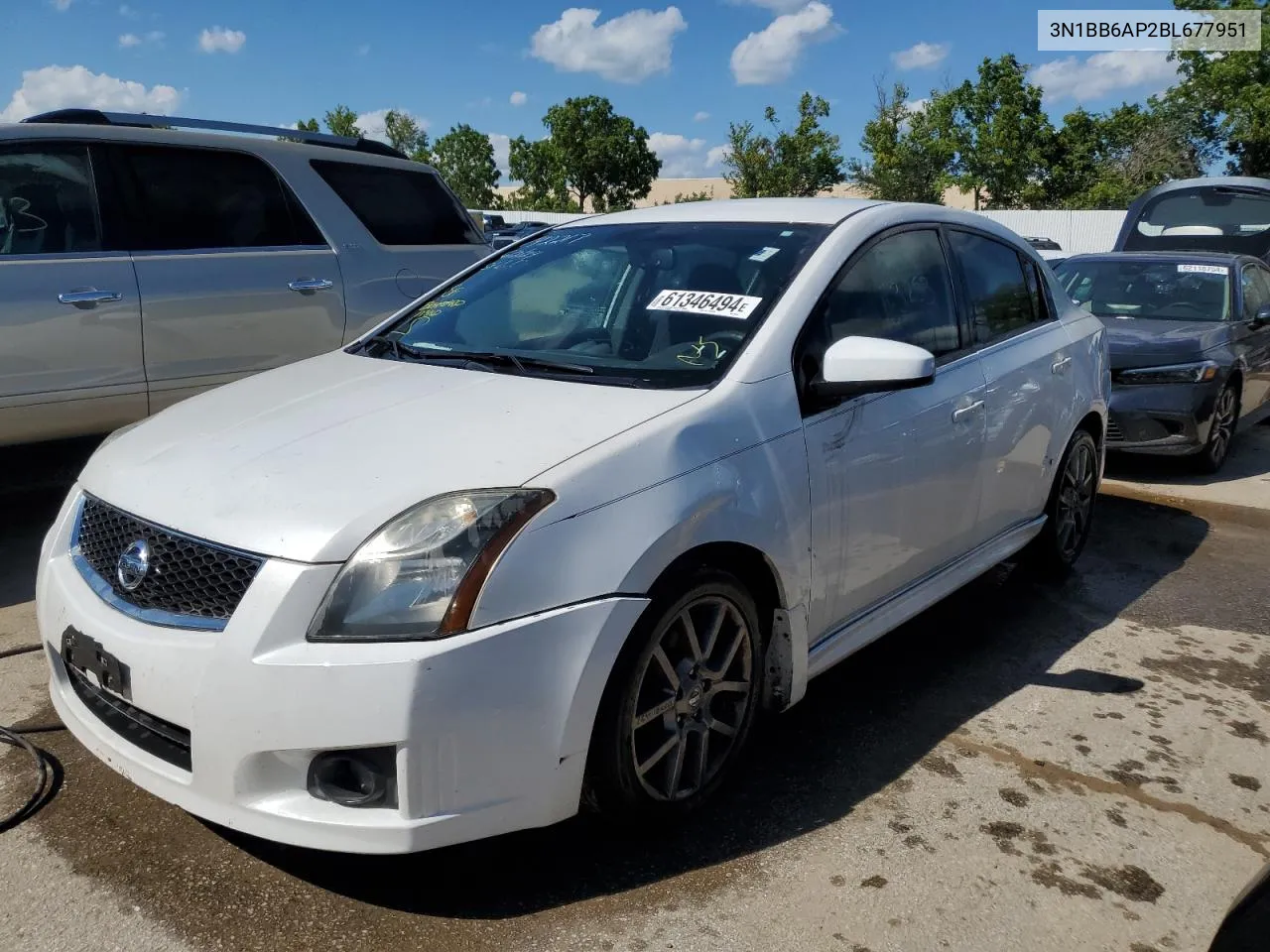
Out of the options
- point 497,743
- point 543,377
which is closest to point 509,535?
point 497,743

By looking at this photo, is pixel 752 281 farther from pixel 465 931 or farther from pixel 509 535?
pixel 465 931

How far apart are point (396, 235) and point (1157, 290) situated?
5726mm

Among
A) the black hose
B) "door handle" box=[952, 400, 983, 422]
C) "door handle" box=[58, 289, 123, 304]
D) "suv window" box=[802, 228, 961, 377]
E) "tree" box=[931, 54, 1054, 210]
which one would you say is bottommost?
the black hose

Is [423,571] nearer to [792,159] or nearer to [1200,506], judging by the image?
[1200,506]

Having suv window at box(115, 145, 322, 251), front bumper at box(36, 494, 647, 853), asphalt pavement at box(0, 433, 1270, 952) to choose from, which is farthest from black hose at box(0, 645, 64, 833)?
suv window at box(115, 145, 322, 251)

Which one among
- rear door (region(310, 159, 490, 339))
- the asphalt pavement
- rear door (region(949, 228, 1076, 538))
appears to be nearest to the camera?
the asphalt pavement

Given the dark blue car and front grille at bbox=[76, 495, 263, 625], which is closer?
front grille at bbox=[76, 495, 263, 625]

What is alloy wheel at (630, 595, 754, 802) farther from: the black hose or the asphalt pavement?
the black hose

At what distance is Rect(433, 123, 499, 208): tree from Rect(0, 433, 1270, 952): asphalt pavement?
6036 cm

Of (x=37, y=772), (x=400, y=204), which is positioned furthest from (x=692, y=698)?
(x=400, y=204)

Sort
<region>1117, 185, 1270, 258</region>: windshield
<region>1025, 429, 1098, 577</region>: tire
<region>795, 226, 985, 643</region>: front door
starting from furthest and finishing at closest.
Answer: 1. <region>1117, 185, 1270, 258</region>: windshield
2. <region>1025, 429, 1098, 577</region>: tire
3. <region>795, 226, 985, 643</region>: front door

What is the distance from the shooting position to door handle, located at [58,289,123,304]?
4.79 meters

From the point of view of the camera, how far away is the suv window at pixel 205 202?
17.0 ft

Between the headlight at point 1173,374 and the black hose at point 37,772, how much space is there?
6532 millimetres
